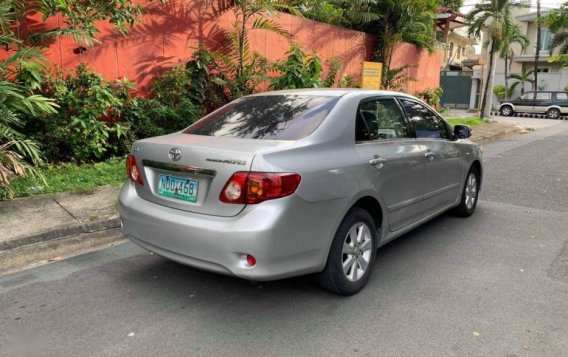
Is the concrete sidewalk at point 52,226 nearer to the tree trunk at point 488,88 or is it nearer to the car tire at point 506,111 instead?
the tree trunk at point 488,88

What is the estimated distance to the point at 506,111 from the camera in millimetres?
26938

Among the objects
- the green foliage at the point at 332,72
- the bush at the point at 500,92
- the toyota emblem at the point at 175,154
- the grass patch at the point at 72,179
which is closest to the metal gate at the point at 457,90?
the bush at the point at 500,92

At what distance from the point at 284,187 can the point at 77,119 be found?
466cm

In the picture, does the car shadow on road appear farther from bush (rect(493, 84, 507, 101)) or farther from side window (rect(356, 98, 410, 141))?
bush (rect(493, 84, 507, 101))

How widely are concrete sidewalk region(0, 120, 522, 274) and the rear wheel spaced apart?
25.9m

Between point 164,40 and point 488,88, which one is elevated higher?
point 164,40

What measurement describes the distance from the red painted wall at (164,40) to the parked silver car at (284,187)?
408 cm

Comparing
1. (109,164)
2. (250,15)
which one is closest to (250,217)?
(109,164)

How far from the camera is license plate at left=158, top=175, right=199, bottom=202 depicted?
3.22 m

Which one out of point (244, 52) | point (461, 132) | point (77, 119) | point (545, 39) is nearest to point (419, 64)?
point (244, 52)

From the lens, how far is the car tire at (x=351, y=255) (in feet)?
11.1

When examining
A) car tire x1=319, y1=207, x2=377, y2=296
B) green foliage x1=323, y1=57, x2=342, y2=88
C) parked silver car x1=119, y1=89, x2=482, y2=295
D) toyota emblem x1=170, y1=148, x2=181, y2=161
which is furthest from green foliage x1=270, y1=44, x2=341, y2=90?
toyota emblem x1=170, y1=148, x2=181, y2=161

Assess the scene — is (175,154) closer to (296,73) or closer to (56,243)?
(56,243)

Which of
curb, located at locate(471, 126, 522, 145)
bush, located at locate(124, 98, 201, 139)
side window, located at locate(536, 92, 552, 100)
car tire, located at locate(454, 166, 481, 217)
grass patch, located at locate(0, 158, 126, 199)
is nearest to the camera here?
car tire, located at locate(454, 166, 481, 217)
